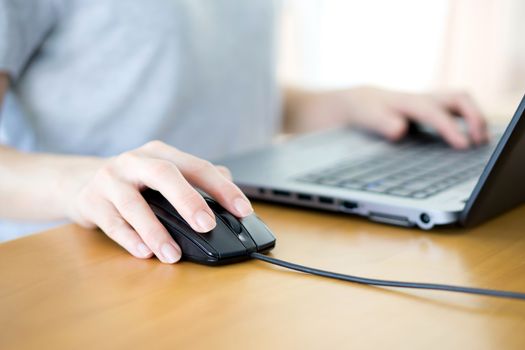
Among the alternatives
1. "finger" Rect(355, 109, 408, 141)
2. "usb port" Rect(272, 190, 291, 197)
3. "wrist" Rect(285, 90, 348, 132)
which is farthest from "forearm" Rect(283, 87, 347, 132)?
"usb port" Rect(272, 190, 291, 197)

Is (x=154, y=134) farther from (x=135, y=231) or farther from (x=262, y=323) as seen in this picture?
(x=262, y=323)

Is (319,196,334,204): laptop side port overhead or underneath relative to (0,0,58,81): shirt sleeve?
underneath

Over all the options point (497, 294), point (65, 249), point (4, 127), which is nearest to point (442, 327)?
point (497, 294)

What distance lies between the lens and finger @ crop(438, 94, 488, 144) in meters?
0.93

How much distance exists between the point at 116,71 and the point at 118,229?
0.46 meters

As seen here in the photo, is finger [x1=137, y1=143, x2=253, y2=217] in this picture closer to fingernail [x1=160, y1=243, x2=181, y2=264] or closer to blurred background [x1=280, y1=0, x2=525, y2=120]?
fingernail [x1=160, y1=243, x2=181, y2=264]

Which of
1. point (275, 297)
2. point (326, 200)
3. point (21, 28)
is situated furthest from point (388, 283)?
point (21, 28)

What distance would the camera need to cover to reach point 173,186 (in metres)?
0.54

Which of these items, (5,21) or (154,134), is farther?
(154,134)

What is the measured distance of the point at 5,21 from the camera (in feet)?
2.63

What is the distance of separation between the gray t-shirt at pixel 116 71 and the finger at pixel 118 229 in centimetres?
33

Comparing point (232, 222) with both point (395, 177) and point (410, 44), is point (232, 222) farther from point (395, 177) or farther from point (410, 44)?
point (410, 44)

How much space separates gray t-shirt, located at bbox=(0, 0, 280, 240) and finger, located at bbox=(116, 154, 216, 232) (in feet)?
1.14

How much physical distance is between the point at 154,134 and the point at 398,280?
0.60m
